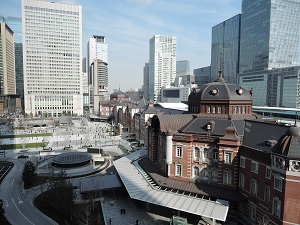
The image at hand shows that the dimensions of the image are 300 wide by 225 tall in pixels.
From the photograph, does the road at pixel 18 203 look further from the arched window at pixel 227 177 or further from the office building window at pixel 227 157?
the office building window at pixel 227 157

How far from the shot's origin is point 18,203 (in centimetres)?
3866

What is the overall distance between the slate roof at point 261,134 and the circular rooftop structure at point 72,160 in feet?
127

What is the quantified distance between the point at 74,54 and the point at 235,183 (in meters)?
166

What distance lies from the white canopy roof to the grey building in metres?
94.1

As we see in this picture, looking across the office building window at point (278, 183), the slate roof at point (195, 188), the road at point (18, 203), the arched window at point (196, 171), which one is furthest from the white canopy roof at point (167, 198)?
the road at point (18, 203)

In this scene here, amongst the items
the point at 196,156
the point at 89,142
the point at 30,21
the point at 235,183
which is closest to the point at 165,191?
the point at 196,156

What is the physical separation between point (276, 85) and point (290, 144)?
4889 inches

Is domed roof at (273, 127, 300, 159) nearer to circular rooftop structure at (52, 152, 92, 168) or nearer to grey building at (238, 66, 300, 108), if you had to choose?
circular rooftop structure at (52, 152, 92, 168)

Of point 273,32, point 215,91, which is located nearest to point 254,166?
point 215,91

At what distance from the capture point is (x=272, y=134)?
32188mm

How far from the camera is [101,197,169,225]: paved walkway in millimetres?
32156

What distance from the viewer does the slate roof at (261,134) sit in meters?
31.4

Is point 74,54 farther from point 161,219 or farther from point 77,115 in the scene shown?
point 161,219

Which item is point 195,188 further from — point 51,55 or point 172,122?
point 51,55
